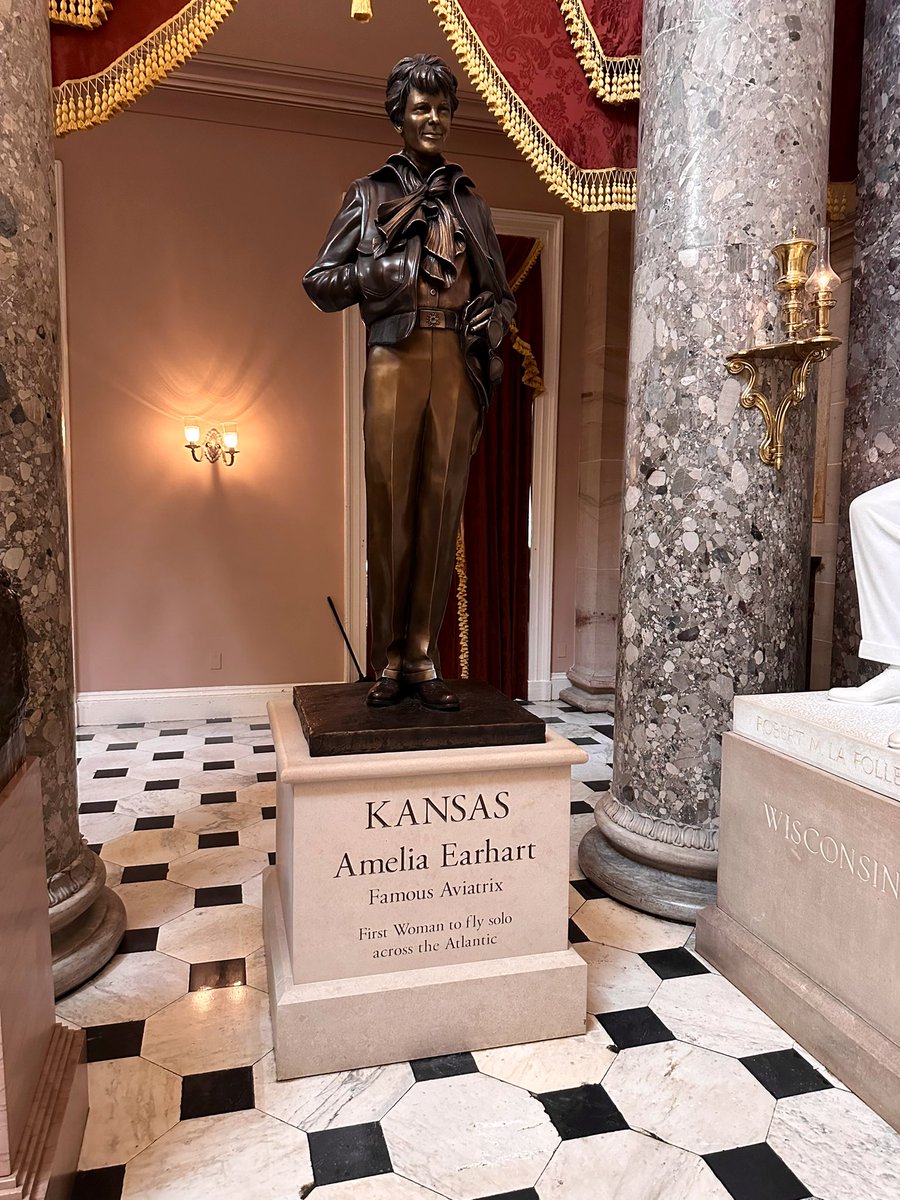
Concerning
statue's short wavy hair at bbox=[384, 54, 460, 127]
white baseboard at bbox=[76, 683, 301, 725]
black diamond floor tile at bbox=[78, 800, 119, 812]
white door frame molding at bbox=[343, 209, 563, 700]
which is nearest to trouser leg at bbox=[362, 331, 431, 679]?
statue's short wavy hair at bbox=[384, 54, 460, 127]

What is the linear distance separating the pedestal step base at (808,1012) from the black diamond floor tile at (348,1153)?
49.9 inches

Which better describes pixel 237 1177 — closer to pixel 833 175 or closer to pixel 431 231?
pixel 431 231

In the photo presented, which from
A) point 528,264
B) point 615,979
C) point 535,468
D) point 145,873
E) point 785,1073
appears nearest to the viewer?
point 785,1073

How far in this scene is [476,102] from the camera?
20.8ft

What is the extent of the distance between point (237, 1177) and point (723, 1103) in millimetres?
1257

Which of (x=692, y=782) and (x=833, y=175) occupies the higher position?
(x=833, y=175)

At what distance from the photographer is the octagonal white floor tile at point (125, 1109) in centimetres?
204

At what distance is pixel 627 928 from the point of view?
3.17 metres

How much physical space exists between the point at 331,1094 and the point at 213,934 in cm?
105

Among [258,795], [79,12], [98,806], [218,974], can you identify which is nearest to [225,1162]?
[218,974]

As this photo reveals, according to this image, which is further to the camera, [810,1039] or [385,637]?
[385,637]

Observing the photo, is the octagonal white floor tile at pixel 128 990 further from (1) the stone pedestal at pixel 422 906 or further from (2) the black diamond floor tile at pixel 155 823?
(2) the black diamond floor tile at pixel 155 823

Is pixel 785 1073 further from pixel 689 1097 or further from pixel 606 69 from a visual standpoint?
pixel 606 69

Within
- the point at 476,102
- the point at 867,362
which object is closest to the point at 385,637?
the point at 867,362
